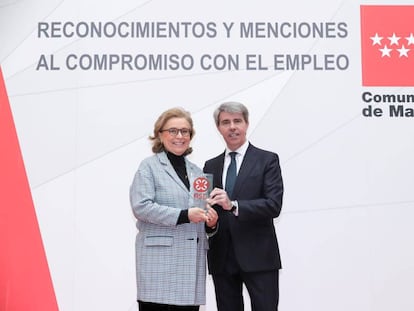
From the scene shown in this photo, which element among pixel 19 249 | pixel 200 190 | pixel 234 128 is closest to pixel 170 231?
pixel 200 190

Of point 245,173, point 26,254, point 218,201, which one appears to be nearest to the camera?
point 218,201

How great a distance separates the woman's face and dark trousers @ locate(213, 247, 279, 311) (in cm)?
63

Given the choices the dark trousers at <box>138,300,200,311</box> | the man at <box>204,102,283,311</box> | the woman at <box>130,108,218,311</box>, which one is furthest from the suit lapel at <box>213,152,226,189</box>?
the dark trousers at <box>138,300,200,311</box>

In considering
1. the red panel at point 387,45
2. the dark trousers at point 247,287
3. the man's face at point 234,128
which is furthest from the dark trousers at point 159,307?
the red panel at point 387,45

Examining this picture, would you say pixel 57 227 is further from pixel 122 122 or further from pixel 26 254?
pixel 122 122

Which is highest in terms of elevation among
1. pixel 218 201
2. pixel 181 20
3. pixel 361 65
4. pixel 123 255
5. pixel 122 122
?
pixel 181 20

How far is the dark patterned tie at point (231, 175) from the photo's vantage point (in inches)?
111

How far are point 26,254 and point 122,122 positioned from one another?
107 cm

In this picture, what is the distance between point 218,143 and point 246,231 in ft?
2.64

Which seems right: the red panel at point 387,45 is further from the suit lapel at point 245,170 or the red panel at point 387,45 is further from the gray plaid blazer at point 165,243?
the gray plaid blazer at point 165,243

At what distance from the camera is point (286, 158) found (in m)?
3.34

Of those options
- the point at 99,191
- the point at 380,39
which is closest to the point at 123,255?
the point at 99,191

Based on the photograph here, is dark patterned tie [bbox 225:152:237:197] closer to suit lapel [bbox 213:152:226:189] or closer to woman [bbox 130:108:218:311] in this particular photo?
suit lapel [bbox 213:152:226:189]

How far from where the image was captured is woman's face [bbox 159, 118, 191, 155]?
2.63 m
